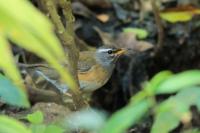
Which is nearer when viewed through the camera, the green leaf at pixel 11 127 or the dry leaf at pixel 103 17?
the green leaf at pixel 11 127

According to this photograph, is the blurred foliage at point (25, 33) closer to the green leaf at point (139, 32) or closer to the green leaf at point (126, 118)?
the green leaf at point (126, 118)

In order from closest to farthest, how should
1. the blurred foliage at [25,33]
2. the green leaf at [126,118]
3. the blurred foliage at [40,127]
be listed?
→ the blurred foliage at [25,33]
the green leaf at [126,118]
the blurred foliage at [40,127]

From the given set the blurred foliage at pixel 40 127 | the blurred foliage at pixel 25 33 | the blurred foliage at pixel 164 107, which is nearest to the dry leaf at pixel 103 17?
the blurred foliage at pixel 40 127

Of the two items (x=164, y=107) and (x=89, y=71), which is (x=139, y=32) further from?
(x=164, y=107)

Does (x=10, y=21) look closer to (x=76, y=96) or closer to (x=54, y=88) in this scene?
(x=76, y=96)

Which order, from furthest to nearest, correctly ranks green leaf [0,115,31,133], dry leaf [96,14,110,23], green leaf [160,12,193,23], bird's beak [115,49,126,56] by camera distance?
A: dry leaf [96,14,110,23]
green leaf [160,12,193,23]
bird's beak [115,49,126,56]
green leaf [0,115,31,133]

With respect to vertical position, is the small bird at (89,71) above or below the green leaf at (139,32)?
below

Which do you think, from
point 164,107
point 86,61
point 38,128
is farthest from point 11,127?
point 86,61

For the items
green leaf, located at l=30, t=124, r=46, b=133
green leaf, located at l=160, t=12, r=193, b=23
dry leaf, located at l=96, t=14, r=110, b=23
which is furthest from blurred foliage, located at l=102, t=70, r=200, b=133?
dry leaf, located at l=96, t=14, r=110, b=23

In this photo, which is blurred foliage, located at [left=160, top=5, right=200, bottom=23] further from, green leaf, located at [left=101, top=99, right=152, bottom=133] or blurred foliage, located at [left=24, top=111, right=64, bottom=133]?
green leaf, located at [left=101, top=99, right=152, bottom=133]

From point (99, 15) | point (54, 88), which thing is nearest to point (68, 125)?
point (54, 88)
